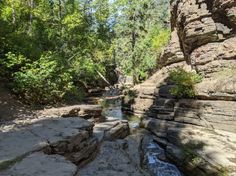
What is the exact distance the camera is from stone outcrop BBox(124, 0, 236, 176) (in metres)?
8.11

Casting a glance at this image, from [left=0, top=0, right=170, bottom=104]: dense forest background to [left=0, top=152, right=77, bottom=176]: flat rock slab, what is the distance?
610 cm

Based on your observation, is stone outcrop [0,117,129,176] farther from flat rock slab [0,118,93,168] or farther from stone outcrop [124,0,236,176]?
stone outcrop [124,0,236,176]

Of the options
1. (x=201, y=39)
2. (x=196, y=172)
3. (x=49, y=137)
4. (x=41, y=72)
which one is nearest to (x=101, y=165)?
(x=49, y=137)

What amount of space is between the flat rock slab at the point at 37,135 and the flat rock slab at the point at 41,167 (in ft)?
0.93

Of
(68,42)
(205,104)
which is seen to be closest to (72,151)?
(205,104)

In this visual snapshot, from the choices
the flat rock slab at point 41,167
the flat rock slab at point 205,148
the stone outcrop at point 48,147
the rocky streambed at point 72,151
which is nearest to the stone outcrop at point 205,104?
the flat rock slab at point 205,148

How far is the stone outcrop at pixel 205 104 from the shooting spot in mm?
8109

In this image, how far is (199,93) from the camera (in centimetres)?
1166

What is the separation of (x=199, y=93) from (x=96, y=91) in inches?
811

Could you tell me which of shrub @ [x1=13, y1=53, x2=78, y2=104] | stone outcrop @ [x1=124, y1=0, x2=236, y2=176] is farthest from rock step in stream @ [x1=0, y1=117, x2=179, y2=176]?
shrub @ [x1=13, y1=53, x2=78, y2=104]

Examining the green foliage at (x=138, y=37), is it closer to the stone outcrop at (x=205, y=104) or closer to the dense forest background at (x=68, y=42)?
the dense forest background at (x=68, y=42)

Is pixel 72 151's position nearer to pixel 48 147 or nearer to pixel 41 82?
pixel 48 147

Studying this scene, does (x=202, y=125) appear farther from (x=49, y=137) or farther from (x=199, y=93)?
(x=49, y=137)

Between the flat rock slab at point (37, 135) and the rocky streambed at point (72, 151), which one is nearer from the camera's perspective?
the rocky streambed at point (72, 151)
